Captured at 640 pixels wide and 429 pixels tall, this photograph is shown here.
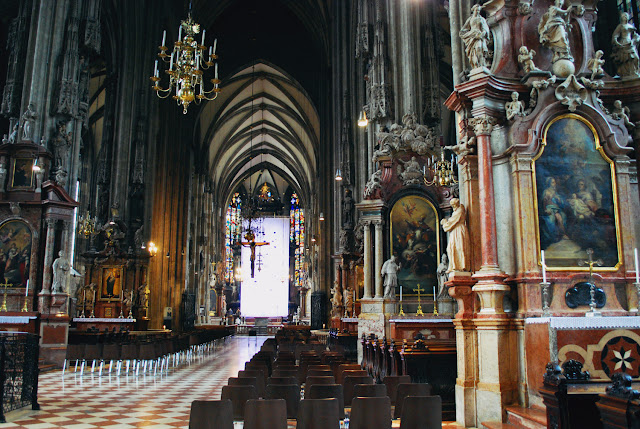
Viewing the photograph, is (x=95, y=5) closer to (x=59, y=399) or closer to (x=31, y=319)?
(x=31, y=319)

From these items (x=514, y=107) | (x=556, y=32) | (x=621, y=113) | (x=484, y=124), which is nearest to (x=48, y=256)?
(x=484, y=124)

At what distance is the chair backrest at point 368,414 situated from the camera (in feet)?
15.6

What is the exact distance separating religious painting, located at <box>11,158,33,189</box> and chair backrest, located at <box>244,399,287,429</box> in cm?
1305

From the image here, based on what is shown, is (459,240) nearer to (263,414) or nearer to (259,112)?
(263,414)

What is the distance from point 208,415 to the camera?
4566 mm

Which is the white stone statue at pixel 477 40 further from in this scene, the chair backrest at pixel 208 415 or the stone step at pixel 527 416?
the chair backrest at pixel 208 415

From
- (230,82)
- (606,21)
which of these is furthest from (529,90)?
(230,82)

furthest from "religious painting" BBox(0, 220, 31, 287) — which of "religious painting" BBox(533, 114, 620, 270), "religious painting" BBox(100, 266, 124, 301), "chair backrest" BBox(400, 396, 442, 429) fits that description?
"chair backrest" BBox(400, 396, 442, 429)

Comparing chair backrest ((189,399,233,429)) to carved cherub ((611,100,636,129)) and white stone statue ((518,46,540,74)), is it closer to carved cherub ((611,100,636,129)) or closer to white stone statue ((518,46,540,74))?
white stone statue ((518,46,540,74))

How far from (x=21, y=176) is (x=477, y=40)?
12.7m

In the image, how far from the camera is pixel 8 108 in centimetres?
1648

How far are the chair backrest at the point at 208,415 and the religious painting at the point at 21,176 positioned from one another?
12.8 metres

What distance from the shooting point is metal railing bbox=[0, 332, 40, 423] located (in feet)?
26.6

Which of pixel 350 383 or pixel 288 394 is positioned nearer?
pixel 288 394
